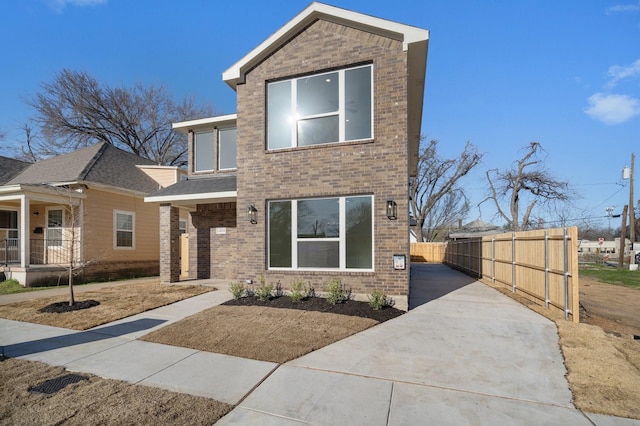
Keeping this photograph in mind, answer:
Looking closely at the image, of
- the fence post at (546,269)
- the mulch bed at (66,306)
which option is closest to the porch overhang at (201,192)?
the mulch bed at (66,306)

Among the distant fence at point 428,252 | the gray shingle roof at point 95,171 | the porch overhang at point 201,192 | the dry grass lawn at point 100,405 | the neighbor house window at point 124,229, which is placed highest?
the gray shingle roof at point 95,171

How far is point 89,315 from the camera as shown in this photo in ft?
22.9

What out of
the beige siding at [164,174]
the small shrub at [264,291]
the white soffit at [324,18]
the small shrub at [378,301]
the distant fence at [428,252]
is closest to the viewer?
the small shrub at [378,301]

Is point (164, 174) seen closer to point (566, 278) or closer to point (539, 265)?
point (539, 265)

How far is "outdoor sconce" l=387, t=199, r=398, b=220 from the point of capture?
290 inches

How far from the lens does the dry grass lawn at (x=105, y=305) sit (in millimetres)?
6629

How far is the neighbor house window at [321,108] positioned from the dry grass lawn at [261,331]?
421 cm

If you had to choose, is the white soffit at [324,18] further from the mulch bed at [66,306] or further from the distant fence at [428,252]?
the distant fence at [428,252]

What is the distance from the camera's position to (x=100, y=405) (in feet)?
11.0

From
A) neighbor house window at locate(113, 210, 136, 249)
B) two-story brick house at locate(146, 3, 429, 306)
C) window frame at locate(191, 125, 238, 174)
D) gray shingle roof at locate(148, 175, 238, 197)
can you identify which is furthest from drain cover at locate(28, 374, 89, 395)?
neighbor house window at locate(113, 210, 136, 249)

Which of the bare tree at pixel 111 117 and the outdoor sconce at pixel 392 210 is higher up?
the bare tree at pixel 111 117

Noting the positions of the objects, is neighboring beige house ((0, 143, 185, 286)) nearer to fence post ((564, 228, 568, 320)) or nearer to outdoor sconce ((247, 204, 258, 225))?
outdoor sconce ((247, 204, 258, 225))

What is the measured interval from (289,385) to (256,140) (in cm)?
640

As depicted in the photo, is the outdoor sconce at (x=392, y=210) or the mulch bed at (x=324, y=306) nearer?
the mulch bed at (x=324, y=306)
